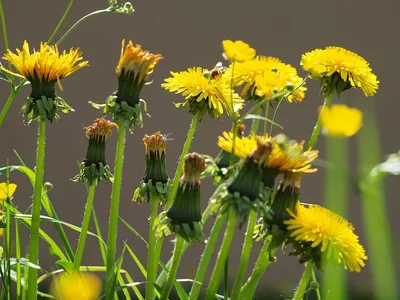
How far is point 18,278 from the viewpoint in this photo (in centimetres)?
150

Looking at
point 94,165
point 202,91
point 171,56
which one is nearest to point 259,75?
point 202,91

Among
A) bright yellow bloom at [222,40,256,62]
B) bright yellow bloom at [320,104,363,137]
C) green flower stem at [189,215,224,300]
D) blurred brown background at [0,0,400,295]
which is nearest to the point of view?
bright yellow bloom at [320,104,363,137]

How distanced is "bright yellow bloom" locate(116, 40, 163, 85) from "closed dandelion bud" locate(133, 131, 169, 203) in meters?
0.21

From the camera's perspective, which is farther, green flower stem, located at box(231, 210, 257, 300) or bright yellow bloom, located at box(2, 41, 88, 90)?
bright yellow bloom, located at box(2, 41, 88, 90)

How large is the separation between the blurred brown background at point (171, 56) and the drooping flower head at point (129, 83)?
9.44ft

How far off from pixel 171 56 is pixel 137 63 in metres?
2.97

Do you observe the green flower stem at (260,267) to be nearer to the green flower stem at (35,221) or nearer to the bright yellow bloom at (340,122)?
the green flower stem at (35,221)

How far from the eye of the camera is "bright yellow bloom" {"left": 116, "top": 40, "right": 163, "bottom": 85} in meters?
1.26

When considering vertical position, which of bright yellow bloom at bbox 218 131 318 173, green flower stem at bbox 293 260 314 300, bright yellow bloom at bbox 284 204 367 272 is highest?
bright yellow bloom at bbox 218 131 318 173

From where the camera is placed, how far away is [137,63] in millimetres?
1275

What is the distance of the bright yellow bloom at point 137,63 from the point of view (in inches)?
49.7

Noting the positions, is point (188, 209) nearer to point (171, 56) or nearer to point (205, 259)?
point (205, 259)

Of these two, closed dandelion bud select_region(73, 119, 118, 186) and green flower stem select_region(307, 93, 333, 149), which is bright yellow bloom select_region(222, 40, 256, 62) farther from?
closed dandelion bud select_region(73, 119, 118, 186)

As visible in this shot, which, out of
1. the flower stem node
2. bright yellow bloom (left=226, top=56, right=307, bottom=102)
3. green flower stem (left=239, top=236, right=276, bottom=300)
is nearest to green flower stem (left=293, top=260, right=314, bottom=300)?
green flower stem (left=239, top=236, right=276, bottom=300)
